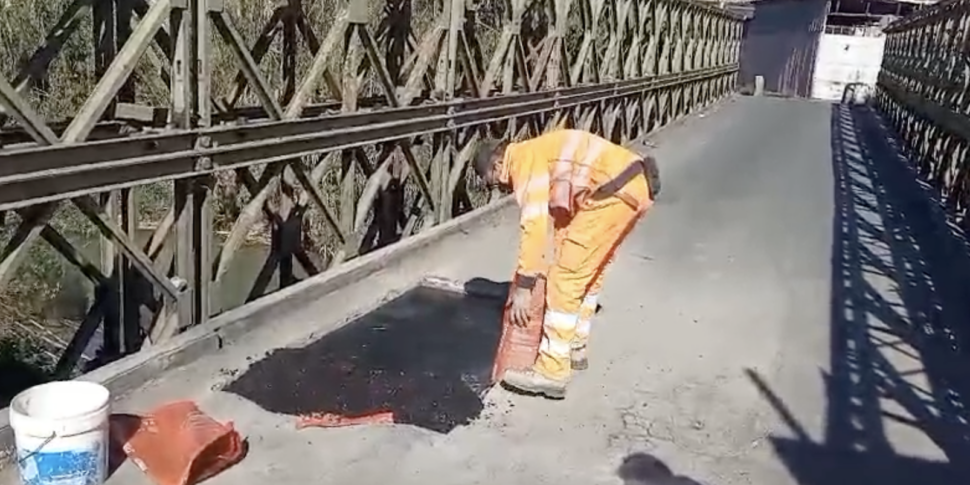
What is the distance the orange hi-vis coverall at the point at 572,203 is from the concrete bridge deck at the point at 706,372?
428 millimetres

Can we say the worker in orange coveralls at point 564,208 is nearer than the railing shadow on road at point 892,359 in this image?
No

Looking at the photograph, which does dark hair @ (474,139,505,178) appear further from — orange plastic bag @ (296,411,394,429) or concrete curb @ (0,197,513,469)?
concrete curb @ (0,197,513,469)

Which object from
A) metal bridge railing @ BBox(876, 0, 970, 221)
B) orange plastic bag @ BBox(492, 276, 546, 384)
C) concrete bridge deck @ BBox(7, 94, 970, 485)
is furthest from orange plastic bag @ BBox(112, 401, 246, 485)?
metal bridge railing @ BBox(876, 0, 970, 221)

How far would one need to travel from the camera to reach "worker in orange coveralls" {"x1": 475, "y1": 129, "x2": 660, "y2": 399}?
4605 mm

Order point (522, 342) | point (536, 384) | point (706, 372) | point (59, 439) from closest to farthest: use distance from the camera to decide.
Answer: point (59, 439)
point (536, 384)
point (522, 342)
point (706, 372)

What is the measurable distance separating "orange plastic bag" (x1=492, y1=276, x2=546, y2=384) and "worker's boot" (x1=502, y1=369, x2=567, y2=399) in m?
0.13

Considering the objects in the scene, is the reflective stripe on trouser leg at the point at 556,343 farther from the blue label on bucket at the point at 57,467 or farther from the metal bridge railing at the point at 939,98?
the metal bridge railing at the point at 939,98

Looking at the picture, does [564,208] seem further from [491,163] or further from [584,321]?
[584,321]

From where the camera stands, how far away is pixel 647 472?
4.18 m

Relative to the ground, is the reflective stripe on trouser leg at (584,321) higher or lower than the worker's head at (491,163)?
lower

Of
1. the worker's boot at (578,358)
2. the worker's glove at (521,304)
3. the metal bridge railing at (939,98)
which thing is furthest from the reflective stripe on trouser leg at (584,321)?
the metal bridge railing at (939,98)

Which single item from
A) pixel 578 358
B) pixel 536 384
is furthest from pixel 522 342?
pixel 578 358

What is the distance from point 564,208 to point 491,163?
43cm

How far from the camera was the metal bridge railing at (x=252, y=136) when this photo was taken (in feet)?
14.3
